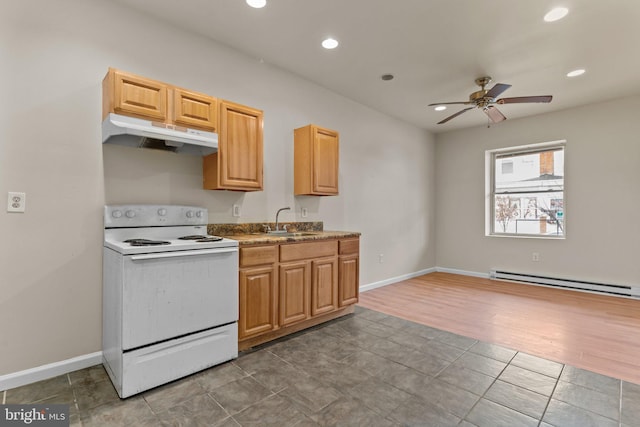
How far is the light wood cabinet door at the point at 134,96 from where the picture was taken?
220 centimetres

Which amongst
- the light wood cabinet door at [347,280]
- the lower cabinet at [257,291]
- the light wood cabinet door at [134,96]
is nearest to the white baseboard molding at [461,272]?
the light wood cabinet door at [347,280]

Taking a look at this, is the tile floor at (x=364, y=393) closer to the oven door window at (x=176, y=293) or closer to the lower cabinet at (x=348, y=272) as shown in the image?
the oven door window at (x=176, y=293)

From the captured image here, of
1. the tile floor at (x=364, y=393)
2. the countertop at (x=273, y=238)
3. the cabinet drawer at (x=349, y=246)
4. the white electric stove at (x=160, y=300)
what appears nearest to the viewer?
the tile floor at (x=364, y=393)

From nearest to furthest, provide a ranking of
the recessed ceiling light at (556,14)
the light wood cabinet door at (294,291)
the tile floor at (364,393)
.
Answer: the tile floor at (364,393)
the recessed ceiling light at (556,14)
the light wood cabinet door at (294,291)

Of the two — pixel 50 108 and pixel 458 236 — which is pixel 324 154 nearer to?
pixel 50 108

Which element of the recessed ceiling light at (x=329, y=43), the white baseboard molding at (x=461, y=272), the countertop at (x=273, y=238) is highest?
the recessed ceiling light at (x=329, y=43)

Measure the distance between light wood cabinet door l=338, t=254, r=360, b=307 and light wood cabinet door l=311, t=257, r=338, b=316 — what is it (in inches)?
2.5

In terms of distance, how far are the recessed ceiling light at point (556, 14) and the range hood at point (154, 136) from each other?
2955mm

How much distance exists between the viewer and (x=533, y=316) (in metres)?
3.57

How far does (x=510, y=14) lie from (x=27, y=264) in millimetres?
4133

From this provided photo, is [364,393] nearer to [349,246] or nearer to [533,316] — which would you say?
[349,246]

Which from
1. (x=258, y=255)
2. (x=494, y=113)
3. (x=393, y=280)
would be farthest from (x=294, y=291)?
(x=494, y=113)

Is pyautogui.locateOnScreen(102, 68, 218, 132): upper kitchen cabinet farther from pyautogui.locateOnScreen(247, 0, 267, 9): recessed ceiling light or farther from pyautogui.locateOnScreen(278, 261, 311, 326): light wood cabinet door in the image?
pyautogui.locateOnScreen(278, 261, 311, 326): light wood cabinet door

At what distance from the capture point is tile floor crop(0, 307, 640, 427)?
1769mm
